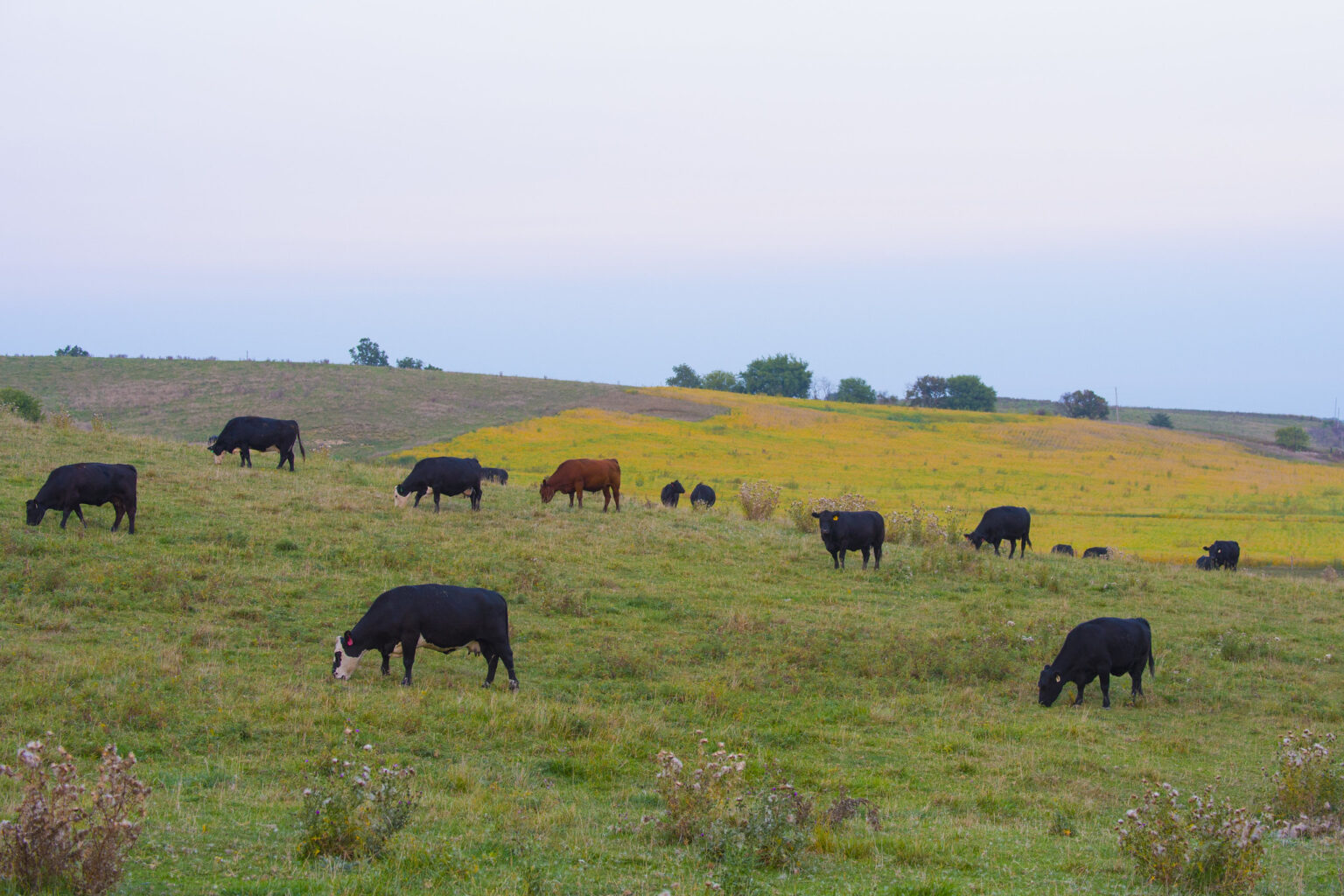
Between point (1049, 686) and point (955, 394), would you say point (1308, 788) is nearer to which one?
point (1049, 686)

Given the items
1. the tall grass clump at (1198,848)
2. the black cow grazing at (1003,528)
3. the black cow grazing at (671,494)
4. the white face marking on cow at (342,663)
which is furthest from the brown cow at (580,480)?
the tall grass clump at (1198,848)

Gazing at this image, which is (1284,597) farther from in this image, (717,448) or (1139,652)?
(717,448)

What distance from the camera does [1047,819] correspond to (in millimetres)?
9367

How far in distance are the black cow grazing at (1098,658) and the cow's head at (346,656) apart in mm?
8871

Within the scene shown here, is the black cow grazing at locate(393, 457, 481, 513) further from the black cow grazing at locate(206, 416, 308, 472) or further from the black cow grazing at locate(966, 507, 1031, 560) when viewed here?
the black cow grazing at locate(966, 507, 1031, 560)

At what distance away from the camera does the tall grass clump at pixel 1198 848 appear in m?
6.68

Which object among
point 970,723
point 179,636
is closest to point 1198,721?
point 970,723

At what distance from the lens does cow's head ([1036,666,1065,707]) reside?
575 inches

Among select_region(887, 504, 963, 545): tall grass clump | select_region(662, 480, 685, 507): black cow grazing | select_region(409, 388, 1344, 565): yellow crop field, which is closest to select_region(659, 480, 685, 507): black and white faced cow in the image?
select_region(662, 480, 685, 507): black cow grazing

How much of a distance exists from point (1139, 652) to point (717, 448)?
45.6 m

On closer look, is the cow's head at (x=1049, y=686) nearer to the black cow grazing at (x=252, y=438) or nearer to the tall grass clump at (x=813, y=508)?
the tall grass clump at (x=813, y=508)

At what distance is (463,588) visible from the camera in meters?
13.5

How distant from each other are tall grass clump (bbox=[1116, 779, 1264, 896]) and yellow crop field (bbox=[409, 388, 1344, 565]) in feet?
79.3

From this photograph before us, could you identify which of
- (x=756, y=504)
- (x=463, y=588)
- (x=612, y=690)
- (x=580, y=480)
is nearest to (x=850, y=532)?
(x=580, y=480)
